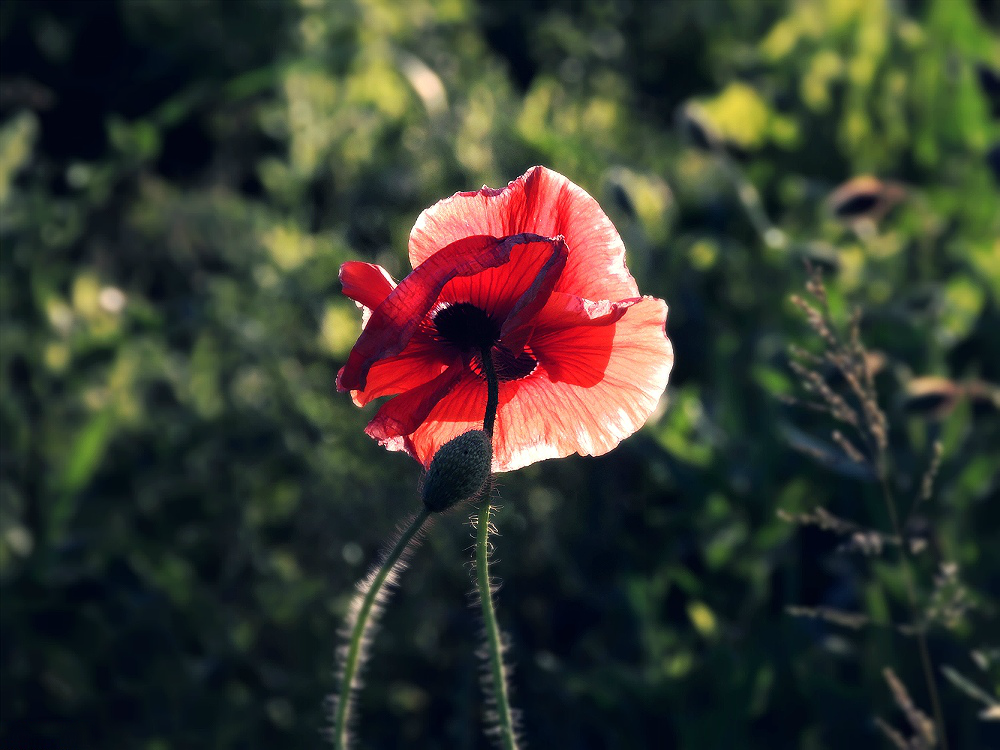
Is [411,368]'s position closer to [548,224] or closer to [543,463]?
[548,224]

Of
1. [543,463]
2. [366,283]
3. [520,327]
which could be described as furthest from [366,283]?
[543,463]

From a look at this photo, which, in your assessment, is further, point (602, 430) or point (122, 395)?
point (122, 395)

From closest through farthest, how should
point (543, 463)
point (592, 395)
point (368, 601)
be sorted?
point (368, 601) → point (592, 395) → point (543, 463)

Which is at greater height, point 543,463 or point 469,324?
point 543,463

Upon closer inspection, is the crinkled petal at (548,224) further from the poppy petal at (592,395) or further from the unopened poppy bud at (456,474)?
the unopened poppy bud at (456,474)

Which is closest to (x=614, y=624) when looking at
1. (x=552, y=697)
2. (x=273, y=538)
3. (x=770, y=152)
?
(x=552, y=697)

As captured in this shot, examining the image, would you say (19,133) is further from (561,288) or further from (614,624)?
(561,288)

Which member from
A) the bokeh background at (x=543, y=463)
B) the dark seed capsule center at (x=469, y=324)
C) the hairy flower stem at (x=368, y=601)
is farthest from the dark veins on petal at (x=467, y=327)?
the bokeh background at (x=543, y=463)

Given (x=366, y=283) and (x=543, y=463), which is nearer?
(x=366, y=283)
